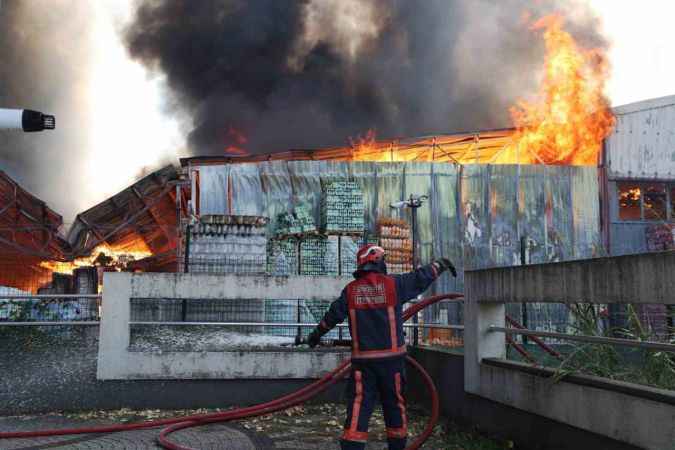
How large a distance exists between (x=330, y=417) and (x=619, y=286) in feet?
13.8

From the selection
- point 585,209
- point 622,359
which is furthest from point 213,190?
point 622,359

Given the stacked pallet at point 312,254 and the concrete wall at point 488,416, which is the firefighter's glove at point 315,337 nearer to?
the concrete wall at point 488,416

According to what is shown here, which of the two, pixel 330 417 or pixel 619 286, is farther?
pixel 330 417

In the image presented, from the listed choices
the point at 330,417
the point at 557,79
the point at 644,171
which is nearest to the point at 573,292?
the point at 330,417

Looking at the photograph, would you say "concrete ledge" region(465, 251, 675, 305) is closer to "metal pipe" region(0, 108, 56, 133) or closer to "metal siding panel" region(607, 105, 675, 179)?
"metal pipe" region(0, 108, 56, 133)

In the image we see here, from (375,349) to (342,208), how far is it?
46.5ft

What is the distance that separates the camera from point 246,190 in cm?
1966

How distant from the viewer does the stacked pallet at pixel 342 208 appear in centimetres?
1831

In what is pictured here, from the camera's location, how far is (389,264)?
61.1ft

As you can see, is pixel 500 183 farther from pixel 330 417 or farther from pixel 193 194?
pixel 330 417

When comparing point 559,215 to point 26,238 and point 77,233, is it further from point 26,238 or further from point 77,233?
point 26,238

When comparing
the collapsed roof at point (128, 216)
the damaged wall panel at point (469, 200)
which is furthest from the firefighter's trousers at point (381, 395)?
the collapsed roof at point (128, 216)

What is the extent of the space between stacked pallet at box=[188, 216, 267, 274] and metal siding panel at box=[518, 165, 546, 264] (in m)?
10.8

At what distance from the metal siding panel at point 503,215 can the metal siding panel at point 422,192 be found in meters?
2.18
